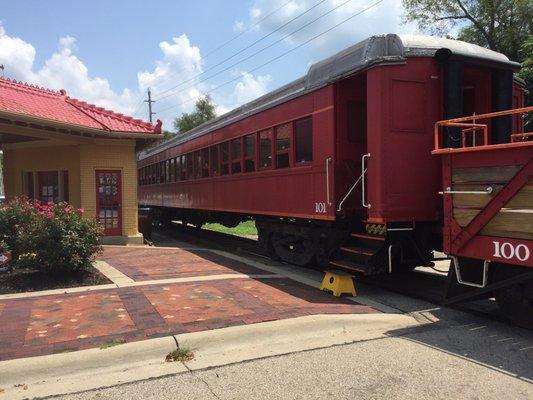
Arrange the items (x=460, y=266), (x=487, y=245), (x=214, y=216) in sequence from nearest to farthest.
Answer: (x=487, y=245) < (x=460, y=266) < (x=214, y=216)

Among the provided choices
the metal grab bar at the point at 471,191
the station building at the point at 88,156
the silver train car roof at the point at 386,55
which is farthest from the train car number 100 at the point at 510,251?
the station building at the point at 88,156

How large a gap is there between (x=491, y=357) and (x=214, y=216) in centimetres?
1191

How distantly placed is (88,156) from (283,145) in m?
6.28

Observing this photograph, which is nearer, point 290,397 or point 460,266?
point 290,397

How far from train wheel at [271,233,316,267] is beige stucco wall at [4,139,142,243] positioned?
4.79 metres

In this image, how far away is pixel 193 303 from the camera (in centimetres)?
652

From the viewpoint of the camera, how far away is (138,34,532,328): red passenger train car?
280 inches

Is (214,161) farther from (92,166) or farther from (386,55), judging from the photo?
(386,55)

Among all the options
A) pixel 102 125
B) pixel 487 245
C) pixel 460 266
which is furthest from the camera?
pixel 102 125

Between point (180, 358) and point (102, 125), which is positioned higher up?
point (102, 125)

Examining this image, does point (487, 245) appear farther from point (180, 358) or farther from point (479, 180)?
point (180, 358)

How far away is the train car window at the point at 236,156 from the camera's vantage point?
11898 mm

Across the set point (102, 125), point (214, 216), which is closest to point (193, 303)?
point (102, 125)

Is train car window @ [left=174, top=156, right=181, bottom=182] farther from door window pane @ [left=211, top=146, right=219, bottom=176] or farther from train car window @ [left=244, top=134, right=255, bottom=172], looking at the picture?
train car window @ [left=244, top=134, right=255, bottom=172]
